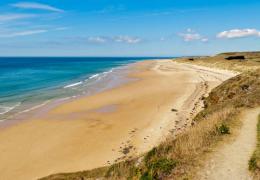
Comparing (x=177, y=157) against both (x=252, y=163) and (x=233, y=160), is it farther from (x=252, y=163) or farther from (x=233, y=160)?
(x=252, y=163)

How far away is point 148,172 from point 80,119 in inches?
694

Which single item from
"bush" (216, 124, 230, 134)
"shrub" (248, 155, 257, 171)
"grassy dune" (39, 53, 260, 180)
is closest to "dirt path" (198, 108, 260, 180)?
"shrub" (248, 155, 257, 171)

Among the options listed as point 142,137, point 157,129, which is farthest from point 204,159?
point 157,129

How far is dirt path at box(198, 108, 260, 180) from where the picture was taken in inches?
336

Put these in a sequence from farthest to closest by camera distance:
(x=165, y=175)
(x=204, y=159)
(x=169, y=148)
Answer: (x=169, y=148) → (x=204, y=159) → (x=165, y=175)

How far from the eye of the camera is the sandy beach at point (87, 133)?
53.3ft

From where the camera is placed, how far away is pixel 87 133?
70.7 feet

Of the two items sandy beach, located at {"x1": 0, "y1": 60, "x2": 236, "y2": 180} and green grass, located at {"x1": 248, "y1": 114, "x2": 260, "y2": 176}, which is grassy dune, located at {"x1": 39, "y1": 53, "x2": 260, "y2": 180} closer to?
green grass, located at {"x1": 248, "y1": 114, "x2": 260, "y2": 176}

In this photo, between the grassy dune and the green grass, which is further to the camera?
the grassy dune

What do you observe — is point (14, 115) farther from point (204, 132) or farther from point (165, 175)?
point (165, 175)

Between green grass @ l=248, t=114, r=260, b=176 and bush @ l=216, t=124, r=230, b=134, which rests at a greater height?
bush @ l=216, t=124, r=230, b=134

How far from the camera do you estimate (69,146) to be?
745 inches

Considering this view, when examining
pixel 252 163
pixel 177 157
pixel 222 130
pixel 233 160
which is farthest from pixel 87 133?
pixel 252 163

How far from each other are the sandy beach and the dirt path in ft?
21.5
